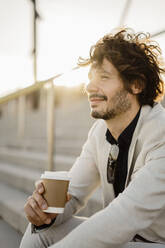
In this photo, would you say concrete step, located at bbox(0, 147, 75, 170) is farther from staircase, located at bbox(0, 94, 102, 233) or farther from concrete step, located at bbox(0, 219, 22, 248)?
concrete step, located at bbox(0, 219, 22, 248)

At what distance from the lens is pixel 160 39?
1.61 metres

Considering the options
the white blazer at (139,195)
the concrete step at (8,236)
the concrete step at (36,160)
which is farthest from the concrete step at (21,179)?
the white blazer at (139,195)

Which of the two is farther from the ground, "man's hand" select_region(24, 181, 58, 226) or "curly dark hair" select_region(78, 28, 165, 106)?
"curly dark hair" select_region(78, 28, 165, 106)

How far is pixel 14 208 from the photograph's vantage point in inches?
89.4

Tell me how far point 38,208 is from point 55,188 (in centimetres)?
15

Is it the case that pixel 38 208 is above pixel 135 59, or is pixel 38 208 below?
below

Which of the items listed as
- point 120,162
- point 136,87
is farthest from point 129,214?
point 136,87

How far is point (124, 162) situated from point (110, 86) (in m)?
0.40

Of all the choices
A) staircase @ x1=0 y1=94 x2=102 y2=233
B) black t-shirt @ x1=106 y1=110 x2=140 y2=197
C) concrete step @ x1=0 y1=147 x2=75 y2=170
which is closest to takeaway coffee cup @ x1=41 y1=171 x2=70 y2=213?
black t-shirt @ x1=106 y1=110 x2=140 y2=197

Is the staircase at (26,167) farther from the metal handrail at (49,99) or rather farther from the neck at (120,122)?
the neck at (120,122)

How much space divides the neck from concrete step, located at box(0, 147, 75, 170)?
4.60 feet

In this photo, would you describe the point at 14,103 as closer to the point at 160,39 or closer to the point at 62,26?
the point at 62,26

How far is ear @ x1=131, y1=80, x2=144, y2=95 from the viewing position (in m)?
1.47

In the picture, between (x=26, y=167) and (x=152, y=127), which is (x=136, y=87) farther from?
(x=26, y=167)
